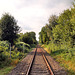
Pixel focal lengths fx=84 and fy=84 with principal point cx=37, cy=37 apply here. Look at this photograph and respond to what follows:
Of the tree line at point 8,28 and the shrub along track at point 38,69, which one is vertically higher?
the tree line at point 8,28

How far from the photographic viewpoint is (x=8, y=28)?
63.5 ft

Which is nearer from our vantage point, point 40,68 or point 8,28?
point 40,68

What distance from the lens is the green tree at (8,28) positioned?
1884cm

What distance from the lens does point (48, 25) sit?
22578 mm

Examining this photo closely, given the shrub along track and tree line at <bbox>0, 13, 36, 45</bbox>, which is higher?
tree line at <bbox>0, 13, 36, 45</bbox>

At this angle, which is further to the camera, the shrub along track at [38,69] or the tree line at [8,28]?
the tree line at [8,28]

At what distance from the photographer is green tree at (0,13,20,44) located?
18844mm

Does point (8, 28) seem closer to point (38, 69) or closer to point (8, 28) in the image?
point (8, 28)

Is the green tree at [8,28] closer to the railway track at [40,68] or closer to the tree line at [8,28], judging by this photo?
the tree line at [8,28]

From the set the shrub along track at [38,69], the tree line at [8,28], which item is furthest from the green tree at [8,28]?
the shrub along track at [38,69]

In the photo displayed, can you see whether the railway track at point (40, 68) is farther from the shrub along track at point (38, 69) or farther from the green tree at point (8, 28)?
the green tree at point (8, 28)

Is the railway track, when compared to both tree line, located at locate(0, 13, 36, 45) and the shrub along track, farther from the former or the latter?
tree line, located at locate(0, 13, 36, 45)

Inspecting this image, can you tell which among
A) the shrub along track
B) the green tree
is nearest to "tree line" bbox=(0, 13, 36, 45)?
the green tree

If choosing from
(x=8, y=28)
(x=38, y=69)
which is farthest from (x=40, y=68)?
(x=8, y=28)
